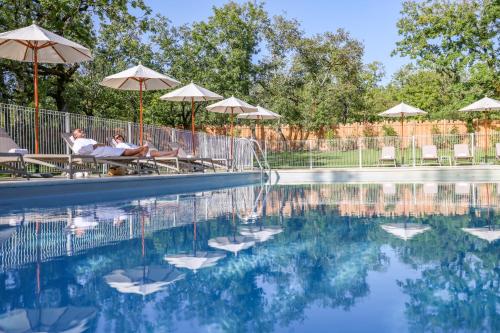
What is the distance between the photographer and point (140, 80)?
12703 mm

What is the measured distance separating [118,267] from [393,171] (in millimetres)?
15226

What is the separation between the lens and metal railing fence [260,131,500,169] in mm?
18750

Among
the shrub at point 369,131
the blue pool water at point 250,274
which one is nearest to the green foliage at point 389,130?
the shrub at point 369,131

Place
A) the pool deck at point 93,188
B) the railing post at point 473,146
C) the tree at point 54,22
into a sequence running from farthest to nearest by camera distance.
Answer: the railing post at point 473,146 → the tree at point 54,22 → the pool deck at point 93,188

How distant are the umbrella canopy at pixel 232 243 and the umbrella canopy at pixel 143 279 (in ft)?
2.83

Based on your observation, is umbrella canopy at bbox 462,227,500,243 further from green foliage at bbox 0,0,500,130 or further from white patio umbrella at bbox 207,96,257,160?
green foliage at bbox 0,0,500,130

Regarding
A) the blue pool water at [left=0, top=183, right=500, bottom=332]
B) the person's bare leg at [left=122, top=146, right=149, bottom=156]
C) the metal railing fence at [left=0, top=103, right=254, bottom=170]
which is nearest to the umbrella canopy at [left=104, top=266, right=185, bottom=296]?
the blue pool water at [left=0, top=183, right=500, bottom=332]

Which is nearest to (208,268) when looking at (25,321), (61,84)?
(25,321)

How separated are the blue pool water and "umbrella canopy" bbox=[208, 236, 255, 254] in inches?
0.7

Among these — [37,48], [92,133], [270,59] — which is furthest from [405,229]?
[270,59]

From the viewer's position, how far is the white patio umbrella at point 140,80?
12.1 m

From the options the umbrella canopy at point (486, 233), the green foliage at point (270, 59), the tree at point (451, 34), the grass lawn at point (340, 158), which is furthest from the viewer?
the tree at point (451, 34)

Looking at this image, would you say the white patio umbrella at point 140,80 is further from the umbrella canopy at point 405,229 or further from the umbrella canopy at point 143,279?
the umbrella canopy at point 143,279

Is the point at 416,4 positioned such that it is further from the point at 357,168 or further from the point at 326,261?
the point at 326,261
